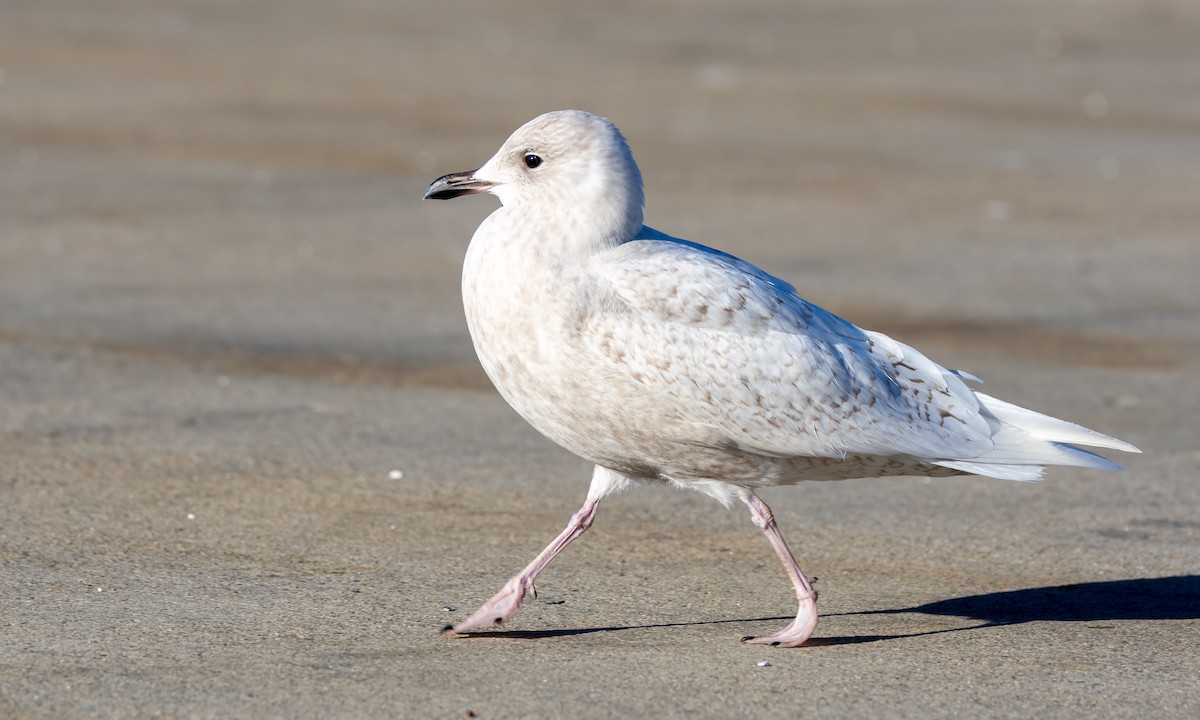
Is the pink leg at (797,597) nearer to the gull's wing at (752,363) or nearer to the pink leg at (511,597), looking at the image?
the gull's wing at (752,363)

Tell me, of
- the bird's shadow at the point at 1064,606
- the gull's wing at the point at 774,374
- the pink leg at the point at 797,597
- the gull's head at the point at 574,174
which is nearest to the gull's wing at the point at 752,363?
the gull's wing at the point at 774,374

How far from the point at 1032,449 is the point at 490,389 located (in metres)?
3.72

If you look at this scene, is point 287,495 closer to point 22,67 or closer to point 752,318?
point 752,318

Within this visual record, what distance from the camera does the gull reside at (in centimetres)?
517

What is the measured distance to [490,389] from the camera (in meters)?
8.66

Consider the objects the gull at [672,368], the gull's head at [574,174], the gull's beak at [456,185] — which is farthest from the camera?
the gull's beak at [456,185]

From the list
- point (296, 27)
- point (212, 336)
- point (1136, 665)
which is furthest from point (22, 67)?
point (1136, 665)

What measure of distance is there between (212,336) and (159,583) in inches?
153

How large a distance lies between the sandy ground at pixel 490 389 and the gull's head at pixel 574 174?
4.19 ft

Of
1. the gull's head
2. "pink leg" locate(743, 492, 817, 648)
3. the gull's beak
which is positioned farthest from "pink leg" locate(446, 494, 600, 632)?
the gull's beak

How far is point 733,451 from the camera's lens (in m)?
5.29

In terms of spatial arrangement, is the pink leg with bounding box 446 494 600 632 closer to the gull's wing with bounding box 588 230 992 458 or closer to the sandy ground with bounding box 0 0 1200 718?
the sandy ground with bounding box 0 0 1200 718

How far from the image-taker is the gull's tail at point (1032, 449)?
17.8 ft

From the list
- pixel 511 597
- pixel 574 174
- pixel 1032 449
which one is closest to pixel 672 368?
pixel 574 174
